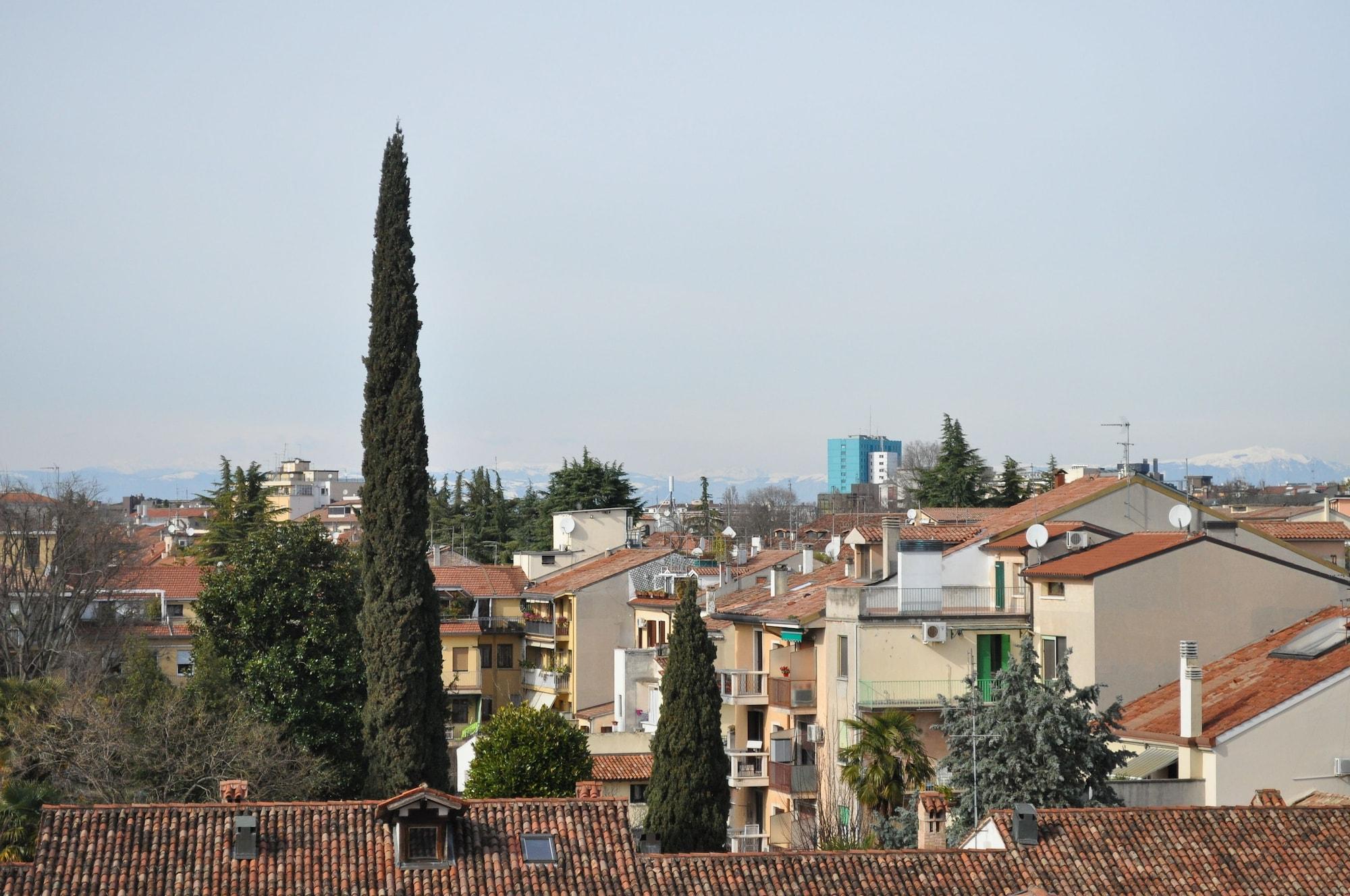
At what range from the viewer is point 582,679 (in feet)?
193

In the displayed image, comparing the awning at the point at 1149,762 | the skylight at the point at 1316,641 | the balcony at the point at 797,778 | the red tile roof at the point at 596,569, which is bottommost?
the balcony at the point at 797,778

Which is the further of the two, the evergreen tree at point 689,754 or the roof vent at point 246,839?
the evergreen tree at point 689,754

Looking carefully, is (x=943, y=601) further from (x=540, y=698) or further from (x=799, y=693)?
(x=540, y=698)

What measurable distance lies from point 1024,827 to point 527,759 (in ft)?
63.1

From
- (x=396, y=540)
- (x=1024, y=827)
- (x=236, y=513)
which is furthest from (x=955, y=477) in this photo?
(x=1024, y=827)

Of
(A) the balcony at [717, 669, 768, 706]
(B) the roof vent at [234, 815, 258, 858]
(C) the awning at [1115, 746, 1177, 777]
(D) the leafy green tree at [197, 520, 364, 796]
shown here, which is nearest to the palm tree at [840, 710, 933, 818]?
(C) the awning at [1115, 746, 1177, 777]

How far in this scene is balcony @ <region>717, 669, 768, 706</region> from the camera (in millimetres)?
43156

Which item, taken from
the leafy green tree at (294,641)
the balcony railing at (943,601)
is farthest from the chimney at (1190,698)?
the leafy green tree at (294,641)

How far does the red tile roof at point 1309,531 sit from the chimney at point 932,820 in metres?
23.2

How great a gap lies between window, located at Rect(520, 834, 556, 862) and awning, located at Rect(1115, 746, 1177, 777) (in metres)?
12.5

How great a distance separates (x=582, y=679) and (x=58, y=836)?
1429 inches

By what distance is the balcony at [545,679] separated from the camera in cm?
5984

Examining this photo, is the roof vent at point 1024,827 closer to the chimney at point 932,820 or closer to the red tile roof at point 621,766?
the chimney at point 932,820

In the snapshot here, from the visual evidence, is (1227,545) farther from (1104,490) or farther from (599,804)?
(599,804)
